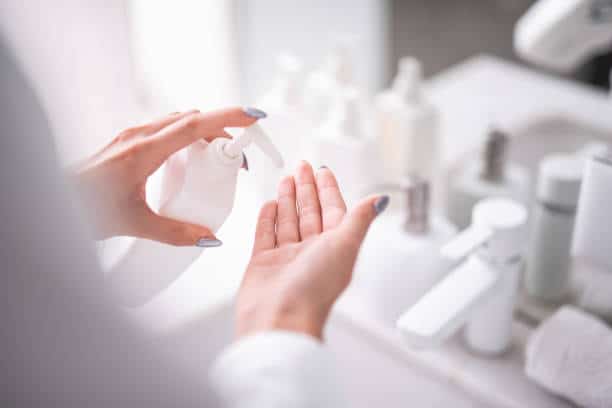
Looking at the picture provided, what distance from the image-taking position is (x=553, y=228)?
557 millimetres

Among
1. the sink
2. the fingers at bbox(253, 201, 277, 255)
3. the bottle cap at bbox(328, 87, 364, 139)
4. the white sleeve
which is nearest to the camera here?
the white sleeve

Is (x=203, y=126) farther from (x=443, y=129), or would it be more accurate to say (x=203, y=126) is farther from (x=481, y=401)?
(x=443, y=129)

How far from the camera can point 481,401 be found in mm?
512

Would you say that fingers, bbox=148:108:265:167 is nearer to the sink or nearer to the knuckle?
the knuckle

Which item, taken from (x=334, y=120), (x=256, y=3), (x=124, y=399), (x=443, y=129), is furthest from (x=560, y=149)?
(x=256, y=3)

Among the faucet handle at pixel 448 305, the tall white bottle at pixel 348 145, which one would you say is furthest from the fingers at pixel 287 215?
the tall white bottle at pixel 348 145

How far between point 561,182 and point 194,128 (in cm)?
31

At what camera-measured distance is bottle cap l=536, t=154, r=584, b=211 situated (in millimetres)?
524

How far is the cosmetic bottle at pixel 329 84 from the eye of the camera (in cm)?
72

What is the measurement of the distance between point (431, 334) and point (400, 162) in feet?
1.07

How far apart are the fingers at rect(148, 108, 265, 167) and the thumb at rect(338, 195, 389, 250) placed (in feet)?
0.30

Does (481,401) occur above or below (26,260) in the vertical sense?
below

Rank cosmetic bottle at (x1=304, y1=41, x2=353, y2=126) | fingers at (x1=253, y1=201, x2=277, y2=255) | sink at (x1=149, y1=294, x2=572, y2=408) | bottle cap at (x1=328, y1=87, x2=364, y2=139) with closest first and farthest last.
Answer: fingers at (x1=253, y1=201, x2=277, y2=255)
sink at (x1=149, y1=294, x2=572, y2=408)
bottle cap at (x1=328, y1=87, x2=364, y2=139)
cosmetic bottle at (x1=304, y1=41, x2=353, y2=126)

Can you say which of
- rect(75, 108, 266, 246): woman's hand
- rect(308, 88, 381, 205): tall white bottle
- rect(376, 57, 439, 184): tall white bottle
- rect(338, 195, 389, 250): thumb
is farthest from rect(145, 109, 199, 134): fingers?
rect(376, 57, 439, 184): tall white bottle
